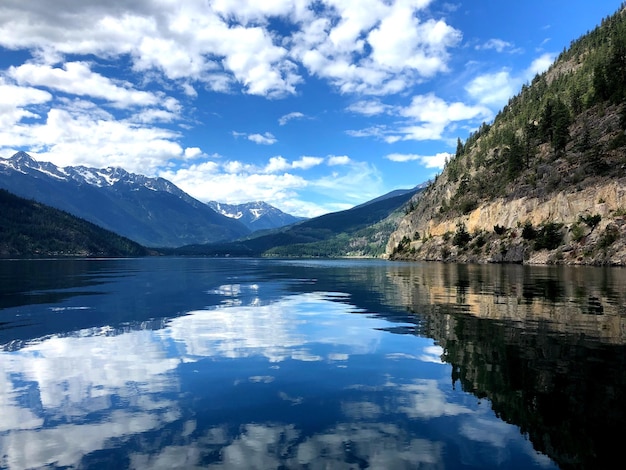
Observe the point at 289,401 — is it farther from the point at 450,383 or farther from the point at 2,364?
the point at 2,364

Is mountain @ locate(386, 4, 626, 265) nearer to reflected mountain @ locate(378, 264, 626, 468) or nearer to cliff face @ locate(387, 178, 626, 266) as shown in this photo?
cliff face @ locate(387, 178, 626, 266)

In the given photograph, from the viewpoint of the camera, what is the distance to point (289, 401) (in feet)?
Answer: 51.8

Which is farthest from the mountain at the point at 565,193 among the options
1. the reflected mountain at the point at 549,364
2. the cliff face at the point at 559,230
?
the reflected mountain at the point at 549,364

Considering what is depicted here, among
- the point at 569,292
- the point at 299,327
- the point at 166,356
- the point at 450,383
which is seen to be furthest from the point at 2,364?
the point at 569,292

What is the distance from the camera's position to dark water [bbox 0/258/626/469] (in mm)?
11656

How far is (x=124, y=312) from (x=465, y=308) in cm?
3087

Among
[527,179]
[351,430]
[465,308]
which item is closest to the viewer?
[351,430]

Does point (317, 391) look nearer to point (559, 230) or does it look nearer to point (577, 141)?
point (559, 230)

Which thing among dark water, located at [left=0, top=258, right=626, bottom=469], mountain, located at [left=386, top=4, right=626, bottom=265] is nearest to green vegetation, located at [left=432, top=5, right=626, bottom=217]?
mountain, located at [left=386, top=4, right=626, bottom=265]

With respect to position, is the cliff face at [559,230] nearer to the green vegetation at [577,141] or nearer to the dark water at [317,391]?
the green vegetation at [577,141]

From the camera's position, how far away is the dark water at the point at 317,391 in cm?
1166

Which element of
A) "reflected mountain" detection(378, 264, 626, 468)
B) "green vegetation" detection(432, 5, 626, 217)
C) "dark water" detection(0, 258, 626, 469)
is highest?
"green vegetation" detection(432, 5, 626, 217)

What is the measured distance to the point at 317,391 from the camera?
55.7ft

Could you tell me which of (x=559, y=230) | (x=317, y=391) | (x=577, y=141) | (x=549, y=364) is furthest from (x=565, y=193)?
(x=317, y=391)
